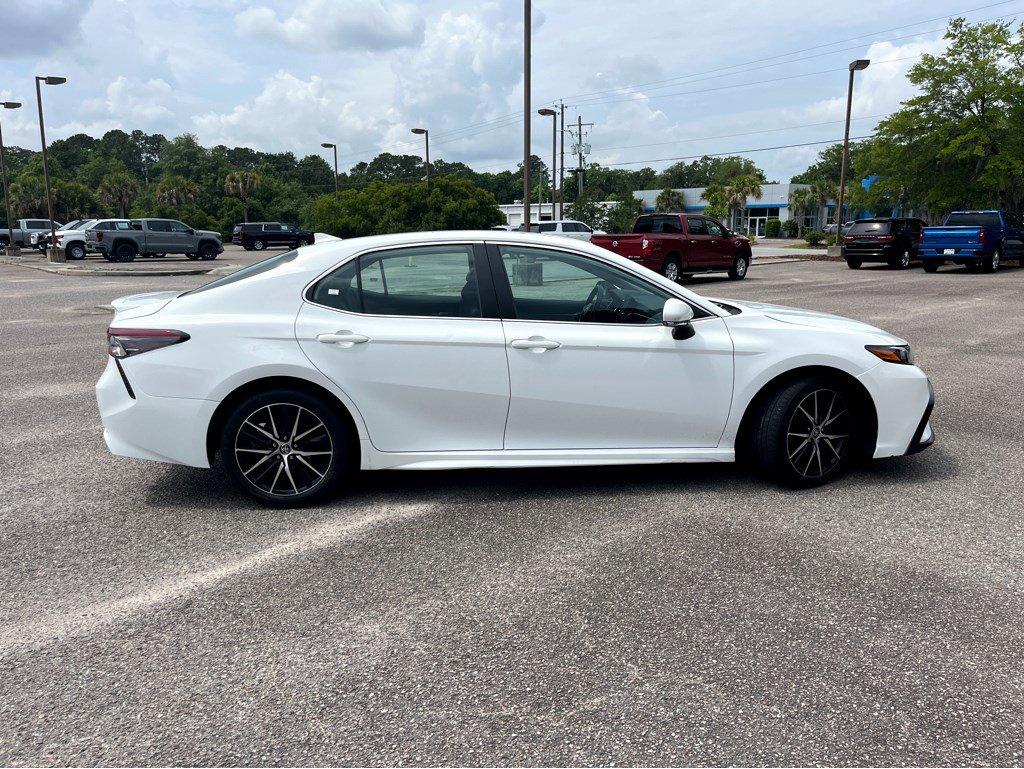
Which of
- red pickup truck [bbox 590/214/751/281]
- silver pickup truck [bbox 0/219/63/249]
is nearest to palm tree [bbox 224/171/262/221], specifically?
silver pickup truck [bbox 0/219/63/249]

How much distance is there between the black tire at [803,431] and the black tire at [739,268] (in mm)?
19458

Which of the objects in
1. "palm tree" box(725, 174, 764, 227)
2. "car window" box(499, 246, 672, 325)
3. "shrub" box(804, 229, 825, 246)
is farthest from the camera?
"palm tree" box(725, 174, 764, 227)

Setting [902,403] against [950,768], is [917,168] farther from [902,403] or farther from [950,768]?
[950,768]

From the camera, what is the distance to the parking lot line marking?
3232 mm

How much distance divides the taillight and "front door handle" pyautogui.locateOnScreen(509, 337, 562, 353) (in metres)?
1.76

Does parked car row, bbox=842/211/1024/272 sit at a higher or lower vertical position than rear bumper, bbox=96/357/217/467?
higher

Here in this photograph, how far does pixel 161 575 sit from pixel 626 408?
8.28ft

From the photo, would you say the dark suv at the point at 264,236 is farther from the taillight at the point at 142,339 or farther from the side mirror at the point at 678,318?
the side mirror at the point at 678,318

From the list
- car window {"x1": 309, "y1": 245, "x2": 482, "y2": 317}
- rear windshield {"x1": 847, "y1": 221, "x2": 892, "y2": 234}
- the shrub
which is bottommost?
the shrub

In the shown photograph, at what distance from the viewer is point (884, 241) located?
2698 centimetres

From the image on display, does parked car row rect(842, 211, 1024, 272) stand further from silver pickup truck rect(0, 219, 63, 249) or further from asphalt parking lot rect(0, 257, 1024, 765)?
silver pickup truck rect(0, 219, 63, 249)

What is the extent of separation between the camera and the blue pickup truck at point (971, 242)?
2428 centimetres

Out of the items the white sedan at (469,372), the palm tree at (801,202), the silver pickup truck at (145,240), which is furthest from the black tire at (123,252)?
the palm tree at (801,202)

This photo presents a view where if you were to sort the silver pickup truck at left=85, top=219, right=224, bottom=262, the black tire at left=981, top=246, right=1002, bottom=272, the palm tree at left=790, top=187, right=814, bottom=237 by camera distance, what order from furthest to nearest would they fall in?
the palm tree at left=790, top=187, right=814, bottom=237
the silver pickup truck at left=85, top=219, right=224, bottom=262
the black tire at left=981, top=246, right=1002, bottom=272
